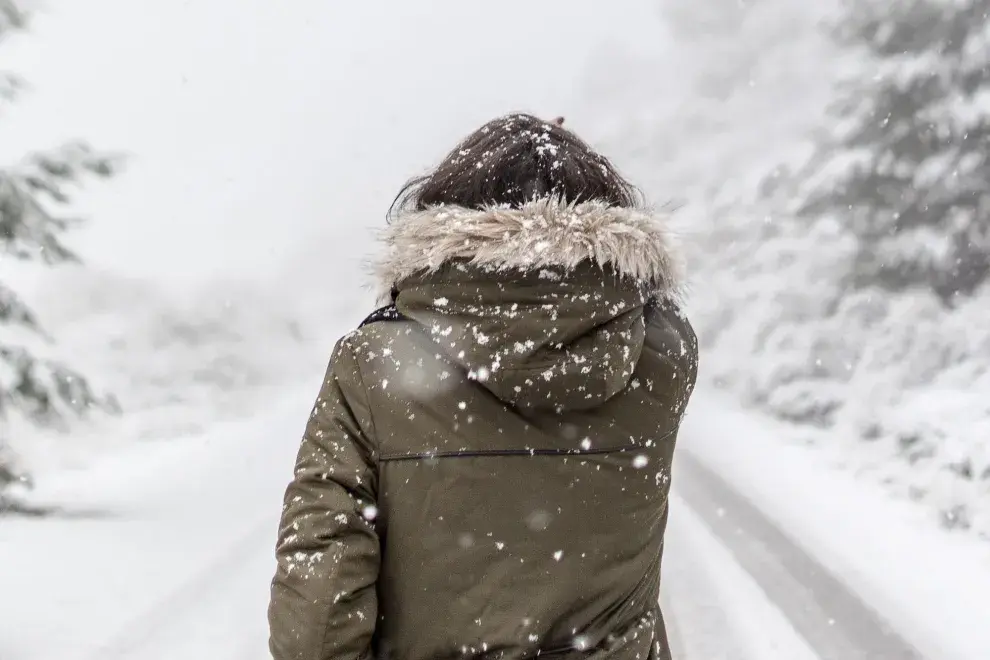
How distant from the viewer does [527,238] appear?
1.23m

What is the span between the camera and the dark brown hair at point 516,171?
1.41m

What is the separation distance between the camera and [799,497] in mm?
7191

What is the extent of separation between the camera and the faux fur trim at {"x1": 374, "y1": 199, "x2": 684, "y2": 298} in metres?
1.23

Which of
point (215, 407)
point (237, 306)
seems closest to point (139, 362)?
point (215, 407)

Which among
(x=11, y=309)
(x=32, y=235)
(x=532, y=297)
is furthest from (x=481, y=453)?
(x=32, y=235)

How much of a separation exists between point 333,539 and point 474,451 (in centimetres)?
27

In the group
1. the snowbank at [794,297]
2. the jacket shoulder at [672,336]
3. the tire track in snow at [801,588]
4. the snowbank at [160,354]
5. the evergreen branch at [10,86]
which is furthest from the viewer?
the snowbank at [160,354]

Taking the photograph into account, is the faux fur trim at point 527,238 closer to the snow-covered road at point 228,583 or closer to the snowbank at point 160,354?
the snow-covered road at point 228,583

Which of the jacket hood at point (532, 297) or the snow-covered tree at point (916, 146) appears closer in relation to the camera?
the jacket hood at point (532, 297)

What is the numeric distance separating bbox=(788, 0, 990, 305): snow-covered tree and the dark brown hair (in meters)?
9.90

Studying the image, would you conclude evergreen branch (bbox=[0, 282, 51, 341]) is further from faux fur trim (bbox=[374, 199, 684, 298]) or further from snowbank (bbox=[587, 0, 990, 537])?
faux fur trim (bbox=[374, 199, 684, 298])

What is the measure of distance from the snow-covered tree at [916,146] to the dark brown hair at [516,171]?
9.90m

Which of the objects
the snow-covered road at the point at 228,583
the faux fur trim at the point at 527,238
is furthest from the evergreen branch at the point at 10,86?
the faux fur trim at the point at 527,238

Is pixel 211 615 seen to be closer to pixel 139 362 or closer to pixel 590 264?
pixel 590 264
